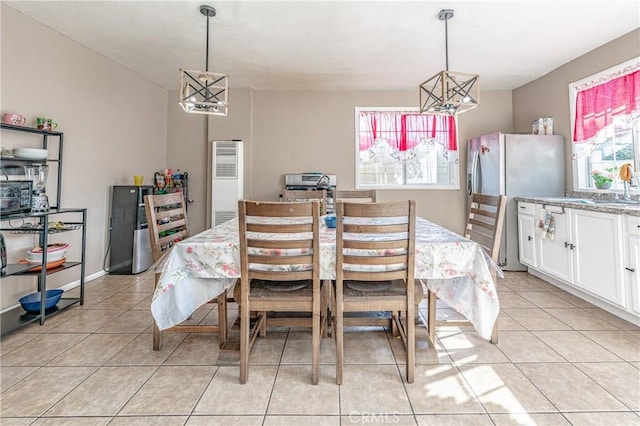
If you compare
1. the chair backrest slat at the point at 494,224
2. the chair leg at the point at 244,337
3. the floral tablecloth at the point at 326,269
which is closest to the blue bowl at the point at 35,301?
the floral tablecloth at the point at 326,269

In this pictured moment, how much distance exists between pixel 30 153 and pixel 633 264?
16.0 ft

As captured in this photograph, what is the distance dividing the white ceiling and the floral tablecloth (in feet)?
6.75

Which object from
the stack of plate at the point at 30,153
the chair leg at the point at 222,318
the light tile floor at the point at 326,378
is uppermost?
the stack of plate at the point at 30,153

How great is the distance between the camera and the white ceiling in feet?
8.34

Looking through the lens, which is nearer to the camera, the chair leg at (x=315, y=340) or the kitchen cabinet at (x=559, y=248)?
the chair leg at (x=315, y=340)

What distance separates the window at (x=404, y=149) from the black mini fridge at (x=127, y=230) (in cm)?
306

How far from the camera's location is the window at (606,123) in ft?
9.65

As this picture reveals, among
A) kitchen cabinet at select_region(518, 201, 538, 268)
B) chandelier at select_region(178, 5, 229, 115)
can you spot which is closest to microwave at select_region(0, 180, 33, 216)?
chandelier at select_region(178, 5, 229, 115)

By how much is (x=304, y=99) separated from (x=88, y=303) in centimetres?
377

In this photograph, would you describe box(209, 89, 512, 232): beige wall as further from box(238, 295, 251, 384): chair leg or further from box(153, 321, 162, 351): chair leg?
box(238, 295, 251, 384): chair leg

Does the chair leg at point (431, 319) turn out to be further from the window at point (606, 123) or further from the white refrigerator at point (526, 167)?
the window at point (606, 123)

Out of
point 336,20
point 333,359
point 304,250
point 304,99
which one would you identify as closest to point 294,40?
point 336,20

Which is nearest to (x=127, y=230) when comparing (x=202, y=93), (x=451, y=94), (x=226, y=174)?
(x=226, y=174)

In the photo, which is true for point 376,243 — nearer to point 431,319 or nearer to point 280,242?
point 280,242
